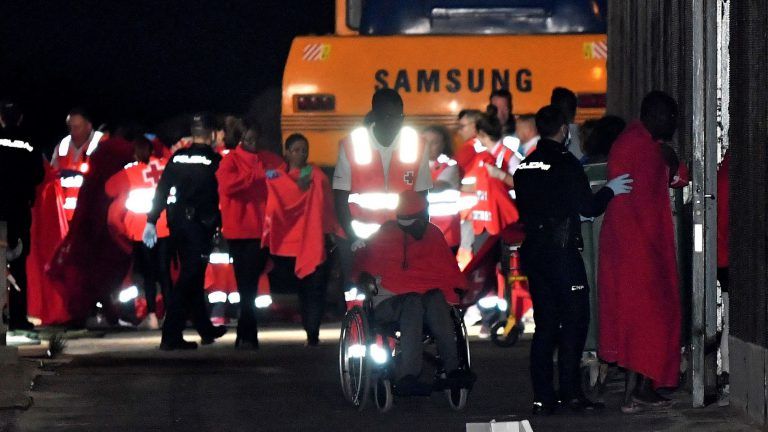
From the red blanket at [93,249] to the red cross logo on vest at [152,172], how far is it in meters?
0.58

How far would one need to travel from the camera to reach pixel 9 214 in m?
17.1

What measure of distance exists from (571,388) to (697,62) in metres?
1.92

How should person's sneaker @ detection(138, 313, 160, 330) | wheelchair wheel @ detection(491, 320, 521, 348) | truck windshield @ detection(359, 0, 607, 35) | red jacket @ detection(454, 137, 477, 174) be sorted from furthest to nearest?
1. truck windshield @ detection(359, 0, 607, 35)
2. person's sneaker @ detection(138, 313, 160, 330)
3. red jacket @ detection(454, 137, 477, 174)
4. wheelchair wheel @ detection(491, 320, 521, 348)

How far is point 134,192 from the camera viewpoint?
18531 mm

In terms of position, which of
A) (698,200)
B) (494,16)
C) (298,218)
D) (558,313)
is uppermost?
A: (494,16)

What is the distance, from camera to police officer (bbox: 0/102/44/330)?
669 inches

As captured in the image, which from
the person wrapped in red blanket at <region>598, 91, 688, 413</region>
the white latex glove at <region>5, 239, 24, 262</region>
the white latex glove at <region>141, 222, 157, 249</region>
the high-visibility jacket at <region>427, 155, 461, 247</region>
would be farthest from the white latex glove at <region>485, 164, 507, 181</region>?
the person wrapped in red blanket at <region>598, 91, 688, 413</region>

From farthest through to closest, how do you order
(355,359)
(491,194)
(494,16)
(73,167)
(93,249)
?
1. (494,16)
2. (73,167)
3. (93,249)
4. (491,194)
5. (355,359)

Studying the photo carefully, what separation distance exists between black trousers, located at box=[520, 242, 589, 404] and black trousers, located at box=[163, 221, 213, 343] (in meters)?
5.11

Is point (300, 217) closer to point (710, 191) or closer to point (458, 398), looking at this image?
point (458, 398)

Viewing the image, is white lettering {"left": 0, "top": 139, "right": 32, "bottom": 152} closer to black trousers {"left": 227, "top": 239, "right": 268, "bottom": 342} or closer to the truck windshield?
black trousers {"left": 227, "top": 239, "right": 268, "bottom": 342}

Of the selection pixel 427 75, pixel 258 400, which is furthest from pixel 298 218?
pixel 258 400

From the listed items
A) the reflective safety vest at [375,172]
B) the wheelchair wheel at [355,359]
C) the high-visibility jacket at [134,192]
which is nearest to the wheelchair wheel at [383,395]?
the wheelchair wheel at [355,359]

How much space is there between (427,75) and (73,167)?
3267 millimetres
